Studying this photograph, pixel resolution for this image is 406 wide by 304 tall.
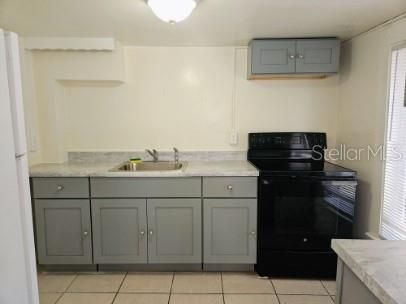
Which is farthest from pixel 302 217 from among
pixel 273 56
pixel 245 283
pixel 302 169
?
pixel 273 56

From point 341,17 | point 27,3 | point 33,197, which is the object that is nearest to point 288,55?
point 341,17

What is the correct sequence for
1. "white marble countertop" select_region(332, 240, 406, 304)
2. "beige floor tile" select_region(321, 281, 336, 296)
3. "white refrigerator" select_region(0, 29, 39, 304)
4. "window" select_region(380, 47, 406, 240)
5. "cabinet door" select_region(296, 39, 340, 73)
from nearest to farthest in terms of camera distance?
"white marble countertop" select_region(332, 240, 406, 304)
"white refrigerator" select_region(0, 29, 39, 304)
"window" select_region(380, 47, 406, 240)
"beige floor tile" select_region(321, 281, 336, 296)
"cabinet door" select_region(296, 39, 340, 73)

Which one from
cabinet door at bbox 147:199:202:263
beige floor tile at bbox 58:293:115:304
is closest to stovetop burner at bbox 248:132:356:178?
cabinet door at bbox 147:199:202:263

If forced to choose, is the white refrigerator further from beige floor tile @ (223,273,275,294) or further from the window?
the window

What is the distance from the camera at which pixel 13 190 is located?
1.12 meters

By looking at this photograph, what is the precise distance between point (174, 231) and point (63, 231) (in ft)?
2.96

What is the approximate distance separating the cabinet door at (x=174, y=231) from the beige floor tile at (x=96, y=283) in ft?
1.02

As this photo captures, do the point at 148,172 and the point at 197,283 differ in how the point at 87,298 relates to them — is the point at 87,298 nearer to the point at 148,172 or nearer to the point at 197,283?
the point at 197,283

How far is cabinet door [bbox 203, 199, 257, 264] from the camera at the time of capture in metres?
2.25

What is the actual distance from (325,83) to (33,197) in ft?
9.10

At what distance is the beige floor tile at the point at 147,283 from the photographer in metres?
2.14

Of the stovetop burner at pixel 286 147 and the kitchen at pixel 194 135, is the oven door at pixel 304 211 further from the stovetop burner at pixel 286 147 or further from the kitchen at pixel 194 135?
the stovetop burner at pixel 286 147

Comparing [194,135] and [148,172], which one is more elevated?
[194,135]

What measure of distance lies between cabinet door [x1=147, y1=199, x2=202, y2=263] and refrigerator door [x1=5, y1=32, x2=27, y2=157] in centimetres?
121
